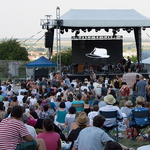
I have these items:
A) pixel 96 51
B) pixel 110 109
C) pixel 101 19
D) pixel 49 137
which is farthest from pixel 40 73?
pixel 49 137

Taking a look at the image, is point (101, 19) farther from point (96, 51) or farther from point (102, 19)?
point (96, 51)

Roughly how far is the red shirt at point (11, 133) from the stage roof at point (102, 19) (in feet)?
64.1

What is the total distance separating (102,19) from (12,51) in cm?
3814

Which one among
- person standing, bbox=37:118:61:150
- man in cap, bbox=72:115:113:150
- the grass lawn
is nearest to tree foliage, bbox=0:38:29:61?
the grass lawn

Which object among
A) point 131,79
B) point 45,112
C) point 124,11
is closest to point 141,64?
point 124,11

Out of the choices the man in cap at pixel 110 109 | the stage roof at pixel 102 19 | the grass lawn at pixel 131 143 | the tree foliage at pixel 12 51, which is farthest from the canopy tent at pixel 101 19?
the tree foliage at pixel 12 51

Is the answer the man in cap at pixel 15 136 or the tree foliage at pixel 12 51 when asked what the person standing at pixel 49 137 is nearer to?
the man in cap at pixel 15 136

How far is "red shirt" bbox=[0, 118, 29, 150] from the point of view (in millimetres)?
4660

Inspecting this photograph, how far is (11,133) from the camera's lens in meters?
4.67

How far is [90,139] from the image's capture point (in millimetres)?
4852

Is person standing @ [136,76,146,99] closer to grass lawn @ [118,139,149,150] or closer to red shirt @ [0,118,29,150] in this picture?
grass lawn @ [118,139,149,150]

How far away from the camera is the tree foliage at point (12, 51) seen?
195 ft

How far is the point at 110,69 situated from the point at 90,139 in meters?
23.7

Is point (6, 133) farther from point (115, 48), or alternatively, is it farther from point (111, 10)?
point (115, 48)
